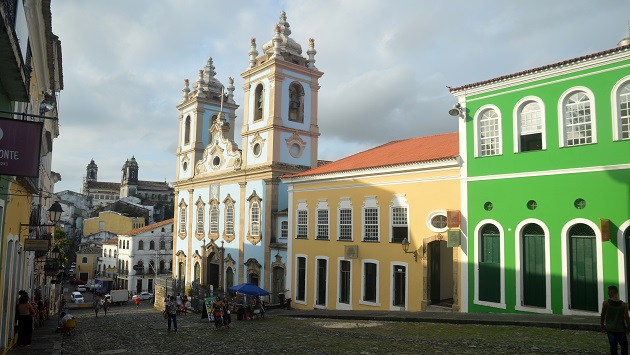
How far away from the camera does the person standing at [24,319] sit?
12.2 metres

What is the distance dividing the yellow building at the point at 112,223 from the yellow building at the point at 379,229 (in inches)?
2253

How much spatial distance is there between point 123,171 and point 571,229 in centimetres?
12381

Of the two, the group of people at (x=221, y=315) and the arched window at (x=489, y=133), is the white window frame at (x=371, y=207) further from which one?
the group of people at (x=221, y=315)

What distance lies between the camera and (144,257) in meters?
56.9

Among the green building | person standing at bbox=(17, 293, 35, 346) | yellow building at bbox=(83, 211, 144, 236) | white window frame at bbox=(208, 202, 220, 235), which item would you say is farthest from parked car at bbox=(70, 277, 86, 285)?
the green building

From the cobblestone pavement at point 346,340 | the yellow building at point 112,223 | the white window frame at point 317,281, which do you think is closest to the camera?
the cobblestone pavement at point 346,340

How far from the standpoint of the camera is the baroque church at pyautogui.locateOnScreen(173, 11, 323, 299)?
29797 mm

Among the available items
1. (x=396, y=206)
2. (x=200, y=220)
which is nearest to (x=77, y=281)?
(x=200, y=220)

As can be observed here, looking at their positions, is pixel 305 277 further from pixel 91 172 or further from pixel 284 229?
pixel 91 172

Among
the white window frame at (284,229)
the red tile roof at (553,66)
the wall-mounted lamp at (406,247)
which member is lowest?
the wall-mounted lamp at (406,247)

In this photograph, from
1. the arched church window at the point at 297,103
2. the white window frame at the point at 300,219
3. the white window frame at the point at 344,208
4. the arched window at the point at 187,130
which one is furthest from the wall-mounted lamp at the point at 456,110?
the arched window at the point at 187,130

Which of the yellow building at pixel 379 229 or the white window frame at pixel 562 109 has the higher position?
the white window frame at pixel 562 109

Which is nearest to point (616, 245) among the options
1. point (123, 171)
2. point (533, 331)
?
point (533, 331)

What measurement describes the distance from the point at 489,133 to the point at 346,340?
9096mm
